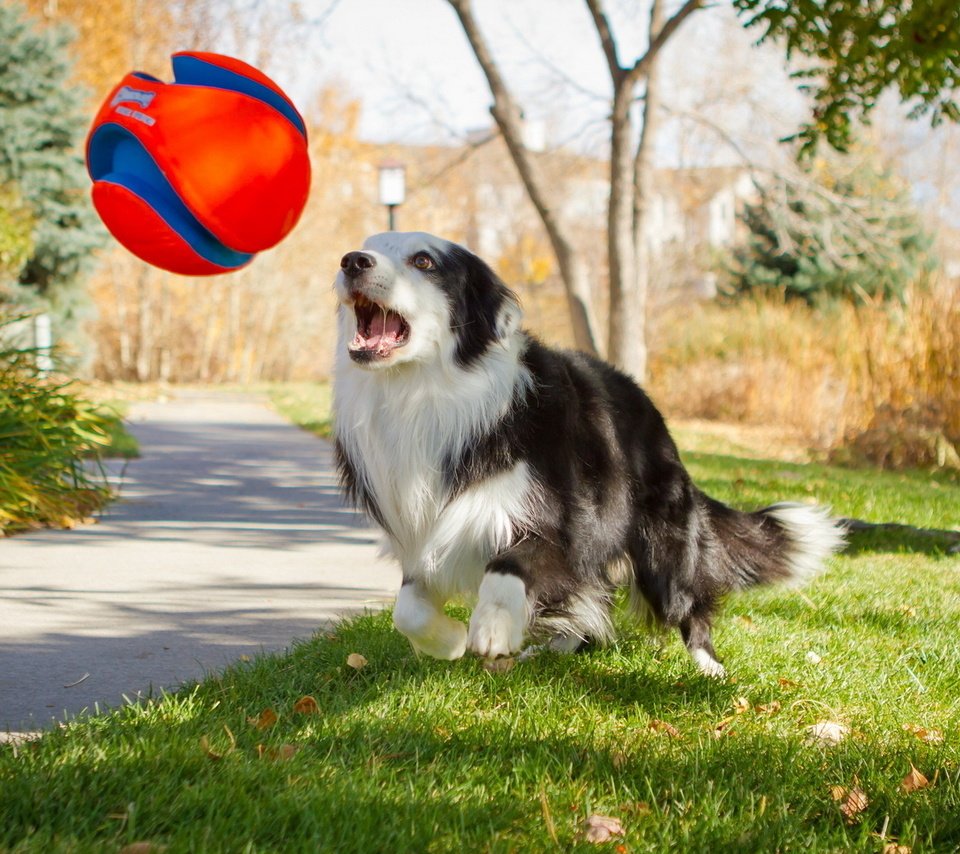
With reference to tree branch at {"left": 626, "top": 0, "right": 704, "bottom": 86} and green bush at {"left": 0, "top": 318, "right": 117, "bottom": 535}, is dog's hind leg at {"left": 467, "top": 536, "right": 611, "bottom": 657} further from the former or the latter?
tree branch at {"left": 626, "top": 0, "right": 704, "bottom": 86}

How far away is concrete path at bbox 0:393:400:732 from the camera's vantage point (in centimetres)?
335

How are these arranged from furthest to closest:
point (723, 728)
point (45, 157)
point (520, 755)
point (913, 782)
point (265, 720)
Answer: point (45, 157) < point (723, 728) < point (265, 720) < point (520, 755) < point (913, 782)

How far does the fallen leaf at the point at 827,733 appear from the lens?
9.17 ft

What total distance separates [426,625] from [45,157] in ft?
45.6

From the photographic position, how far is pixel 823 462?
35.3 feet

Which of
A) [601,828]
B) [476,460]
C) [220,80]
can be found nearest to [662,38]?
[220,80]

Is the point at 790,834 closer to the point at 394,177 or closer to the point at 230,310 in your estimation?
the point at 394,177

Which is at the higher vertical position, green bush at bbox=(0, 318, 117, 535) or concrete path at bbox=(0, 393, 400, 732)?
green bush at bbox=(0, 318, 117, 535)

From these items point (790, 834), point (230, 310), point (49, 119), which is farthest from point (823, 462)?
point (230, 310)

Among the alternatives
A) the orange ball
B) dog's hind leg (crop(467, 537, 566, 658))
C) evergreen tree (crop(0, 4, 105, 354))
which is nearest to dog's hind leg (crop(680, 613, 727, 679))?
dog's hind leg (crop(467, 537, 566, 658))

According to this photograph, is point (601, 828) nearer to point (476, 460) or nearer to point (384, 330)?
point (476, 460)

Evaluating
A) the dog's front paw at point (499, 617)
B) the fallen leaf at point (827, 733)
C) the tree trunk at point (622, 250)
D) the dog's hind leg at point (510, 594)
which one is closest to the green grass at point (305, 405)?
the tree trunk at point (622, 250)

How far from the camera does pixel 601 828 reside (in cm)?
223

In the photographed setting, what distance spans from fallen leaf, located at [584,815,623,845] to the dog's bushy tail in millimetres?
1775
